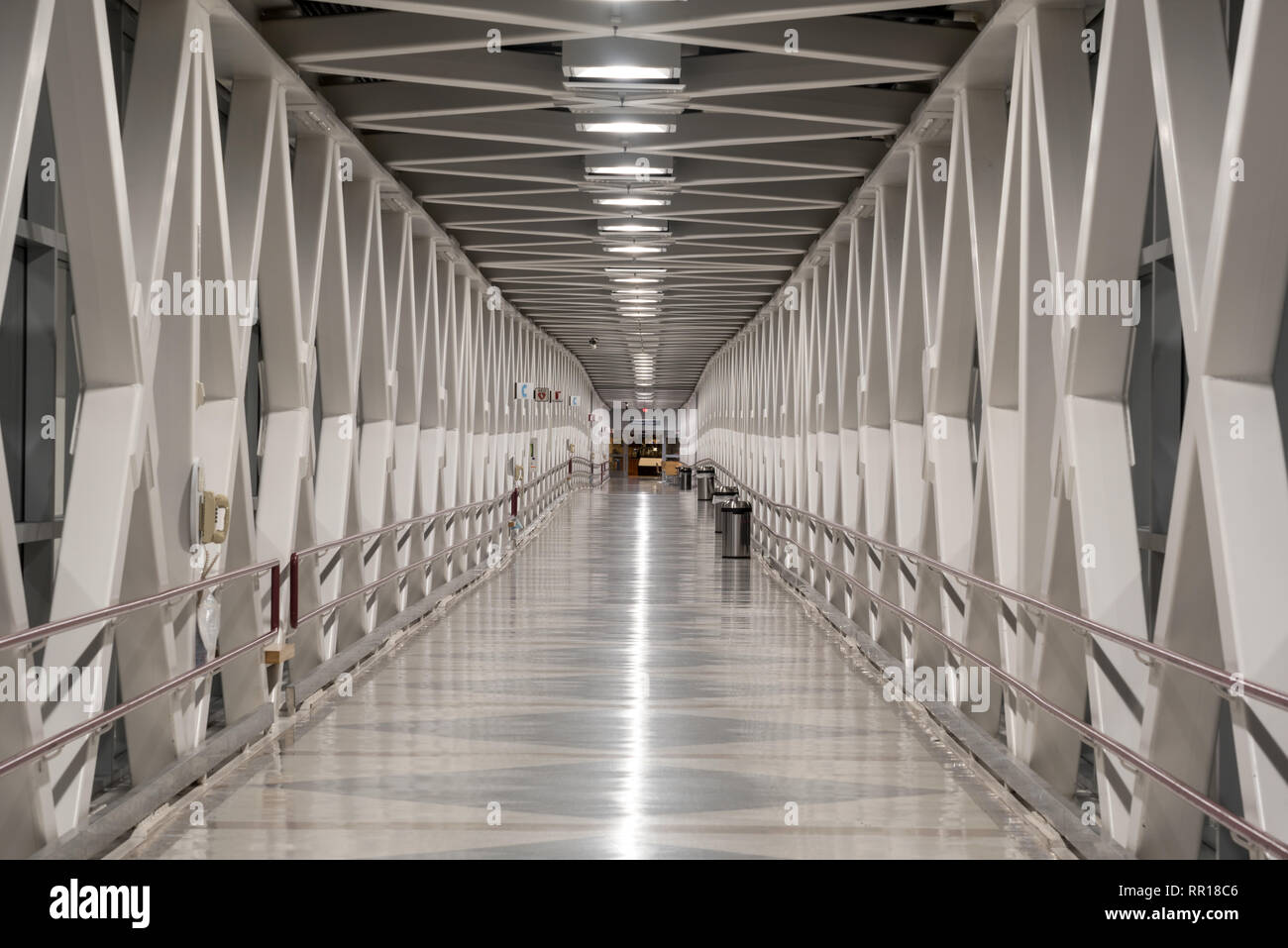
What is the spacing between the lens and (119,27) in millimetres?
9305

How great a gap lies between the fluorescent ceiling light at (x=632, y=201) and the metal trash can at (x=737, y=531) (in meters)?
6.08

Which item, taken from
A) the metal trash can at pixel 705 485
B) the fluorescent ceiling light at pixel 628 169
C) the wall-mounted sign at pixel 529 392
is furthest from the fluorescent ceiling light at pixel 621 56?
the metal trash can at pixel 705 485

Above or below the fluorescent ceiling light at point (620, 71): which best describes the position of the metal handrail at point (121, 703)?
below

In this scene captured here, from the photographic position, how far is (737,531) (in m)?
19.5

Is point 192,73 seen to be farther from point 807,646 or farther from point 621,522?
point 621,522

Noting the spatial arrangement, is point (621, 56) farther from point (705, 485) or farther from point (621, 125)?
point (705, 485)

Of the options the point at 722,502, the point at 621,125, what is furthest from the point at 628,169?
the point at 722,502

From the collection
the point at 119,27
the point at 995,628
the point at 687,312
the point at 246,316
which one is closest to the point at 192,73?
the point at 246,316

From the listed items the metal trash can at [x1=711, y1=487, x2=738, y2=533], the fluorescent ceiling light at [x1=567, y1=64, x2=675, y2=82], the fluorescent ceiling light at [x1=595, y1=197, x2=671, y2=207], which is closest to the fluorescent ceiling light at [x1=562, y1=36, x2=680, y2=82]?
the fluorescent ceiling light at [x1=567, y1=64, x2=675, y2=82]

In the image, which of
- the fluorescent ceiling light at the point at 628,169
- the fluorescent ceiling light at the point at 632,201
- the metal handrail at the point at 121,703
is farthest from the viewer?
the fluorescent ceiling light at the point at 632,201

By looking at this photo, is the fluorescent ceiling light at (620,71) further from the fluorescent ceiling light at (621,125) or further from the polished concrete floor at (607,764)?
the polished concrete floor at (607,764)

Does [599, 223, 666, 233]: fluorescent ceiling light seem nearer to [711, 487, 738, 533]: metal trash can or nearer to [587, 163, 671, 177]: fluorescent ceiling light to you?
[587, 163, 671, 177]: fluorescent ceiling light

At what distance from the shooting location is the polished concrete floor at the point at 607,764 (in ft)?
17.9
